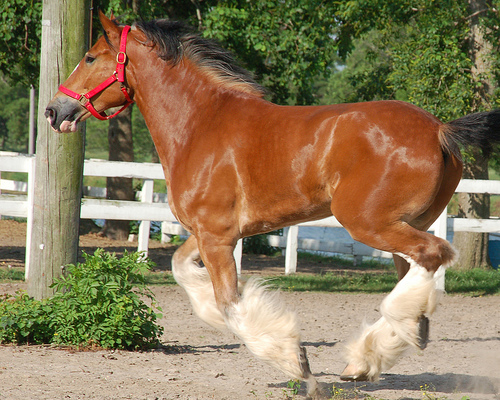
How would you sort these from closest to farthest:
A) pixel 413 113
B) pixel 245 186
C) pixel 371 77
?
pixel 413 113, pixel 245 186, pixel 371 77

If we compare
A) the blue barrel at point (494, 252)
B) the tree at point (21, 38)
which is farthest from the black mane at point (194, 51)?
the blue barrel at point (494, 252)

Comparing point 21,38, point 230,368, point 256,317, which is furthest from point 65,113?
point 21,38

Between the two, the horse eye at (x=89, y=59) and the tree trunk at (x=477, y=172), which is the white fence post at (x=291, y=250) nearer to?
the tree trunk at (x=477, y=172)

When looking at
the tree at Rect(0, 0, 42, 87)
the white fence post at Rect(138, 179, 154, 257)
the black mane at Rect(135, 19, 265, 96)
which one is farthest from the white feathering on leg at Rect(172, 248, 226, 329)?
the tree at Rect(0, 0, 42, 87)

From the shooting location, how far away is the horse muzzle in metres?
4.18

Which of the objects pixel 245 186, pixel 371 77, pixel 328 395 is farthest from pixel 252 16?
pixel 328 395

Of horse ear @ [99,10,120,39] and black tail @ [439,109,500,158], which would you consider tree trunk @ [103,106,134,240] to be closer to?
horse ear @ [99,10,120,39]

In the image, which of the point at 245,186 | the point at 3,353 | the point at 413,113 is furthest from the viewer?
the point at 3,353

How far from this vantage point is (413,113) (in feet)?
11.8

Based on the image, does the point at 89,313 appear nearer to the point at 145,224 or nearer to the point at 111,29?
the point at 111,29

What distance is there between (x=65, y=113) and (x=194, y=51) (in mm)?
1023

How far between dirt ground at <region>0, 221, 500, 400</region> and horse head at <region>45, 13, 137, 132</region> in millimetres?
1787

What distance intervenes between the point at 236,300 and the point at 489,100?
26.5ft

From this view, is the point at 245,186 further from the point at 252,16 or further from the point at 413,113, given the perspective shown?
the point at 252,16
